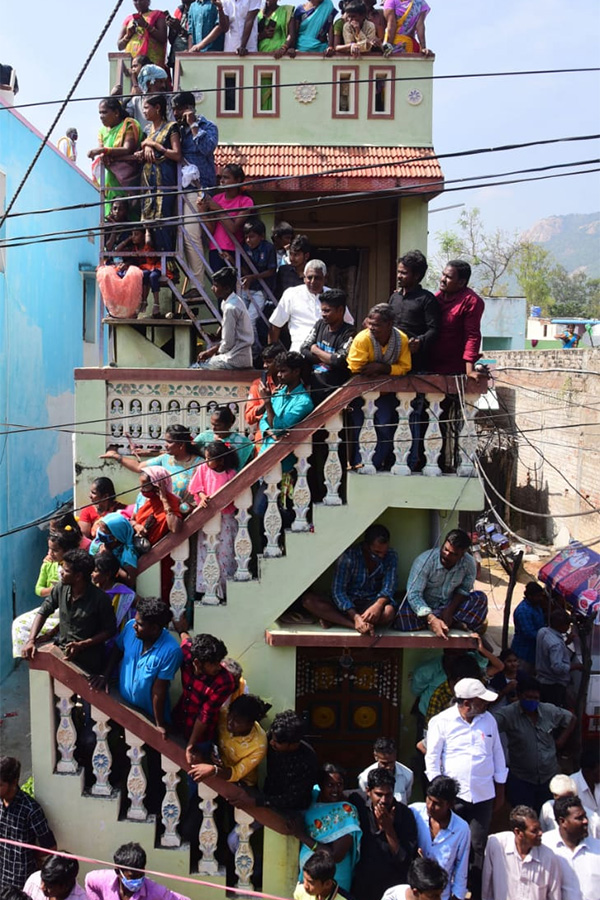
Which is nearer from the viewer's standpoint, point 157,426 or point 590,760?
point 590,760

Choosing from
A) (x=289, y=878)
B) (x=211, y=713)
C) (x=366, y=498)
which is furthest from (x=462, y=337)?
(x=289, y=878)

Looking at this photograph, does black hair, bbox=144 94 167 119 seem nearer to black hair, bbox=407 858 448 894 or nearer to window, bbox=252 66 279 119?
window, bbox=252 66 279 119

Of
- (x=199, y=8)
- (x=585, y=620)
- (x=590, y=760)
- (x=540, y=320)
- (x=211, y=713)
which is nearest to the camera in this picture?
(x=211, y=713)

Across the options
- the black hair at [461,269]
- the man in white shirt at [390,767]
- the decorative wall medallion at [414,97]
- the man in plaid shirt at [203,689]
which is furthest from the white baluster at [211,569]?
the decorative wall medallion at [414,97]

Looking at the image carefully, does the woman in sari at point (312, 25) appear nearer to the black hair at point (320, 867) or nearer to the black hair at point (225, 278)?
the black hair at point (225, 278)

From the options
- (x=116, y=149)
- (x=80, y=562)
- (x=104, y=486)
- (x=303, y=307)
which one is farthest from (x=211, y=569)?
(x=116, y=149)

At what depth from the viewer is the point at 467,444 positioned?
6.32 metres

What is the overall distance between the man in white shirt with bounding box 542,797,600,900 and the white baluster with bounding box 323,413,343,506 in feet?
8.67

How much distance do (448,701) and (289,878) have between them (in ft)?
6.10

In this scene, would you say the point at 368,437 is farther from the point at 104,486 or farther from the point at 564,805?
the point at 564,805

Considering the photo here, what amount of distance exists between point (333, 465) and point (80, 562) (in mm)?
2005

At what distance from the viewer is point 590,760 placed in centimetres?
621

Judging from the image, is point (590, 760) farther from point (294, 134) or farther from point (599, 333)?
point (599, 333)

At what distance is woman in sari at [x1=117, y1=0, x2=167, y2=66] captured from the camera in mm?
9867
